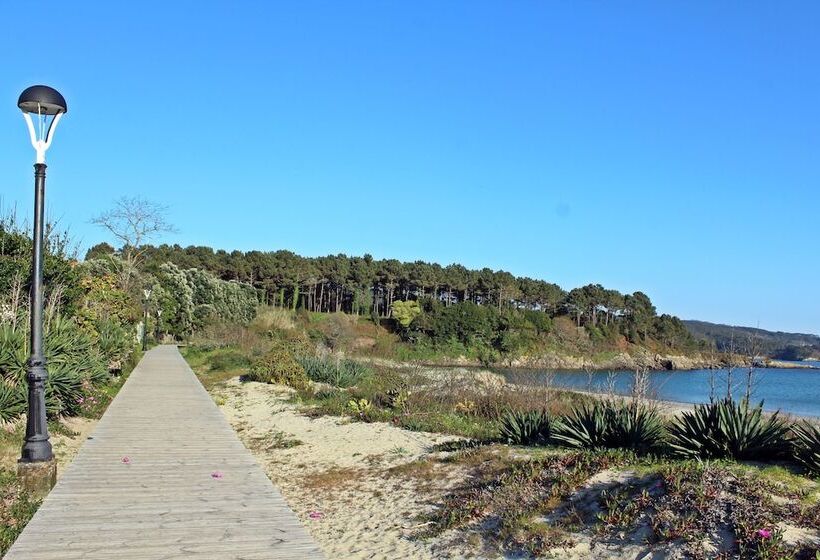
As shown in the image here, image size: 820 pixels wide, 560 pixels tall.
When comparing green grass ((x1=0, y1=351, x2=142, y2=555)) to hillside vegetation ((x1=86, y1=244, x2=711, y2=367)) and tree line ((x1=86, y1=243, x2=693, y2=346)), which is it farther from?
tree line ((x1=86, y1=243, x2=693, y2=346))

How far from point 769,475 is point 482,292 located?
293 ft

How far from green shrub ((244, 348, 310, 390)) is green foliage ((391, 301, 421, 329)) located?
52204 mm

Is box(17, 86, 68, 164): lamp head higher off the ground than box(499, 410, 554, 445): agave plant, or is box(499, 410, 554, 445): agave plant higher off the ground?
box(17, 86, 68, 164): lamp head

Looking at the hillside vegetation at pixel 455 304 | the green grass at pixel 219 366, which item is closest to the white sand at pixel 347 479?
the green grass at pixel 219 366

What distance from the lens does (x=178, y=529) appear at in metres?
5.95

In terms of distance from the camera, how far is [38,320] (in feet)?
24.3

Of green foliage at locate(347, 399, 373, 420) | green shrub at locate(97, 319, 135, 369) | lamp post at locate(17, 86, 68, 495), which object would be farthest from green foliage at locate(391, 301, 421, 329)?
lamp post at locate(17, 86, 68, 495)

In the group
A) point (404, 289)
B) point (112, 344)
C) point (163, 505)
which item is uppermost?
point (404, 289)

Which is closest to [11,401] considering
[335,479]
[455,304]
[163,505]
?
[163,505]

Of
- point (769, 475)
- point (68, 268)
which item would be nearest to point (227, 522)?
point (769, 475)

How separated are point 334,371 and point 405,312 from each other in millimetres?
55661

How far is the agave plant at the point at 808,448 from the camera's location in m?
6.26

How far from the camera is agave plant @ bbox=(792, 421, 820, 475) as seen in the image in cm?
626

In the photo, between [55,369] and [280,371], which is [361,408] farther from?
[280,371]
